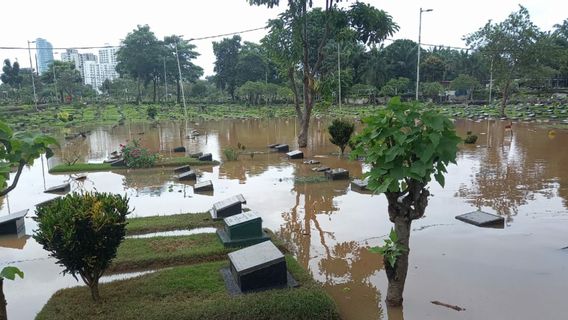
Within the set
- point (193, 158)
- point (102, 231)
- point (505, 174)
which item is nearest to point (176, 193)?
point (193, 158)

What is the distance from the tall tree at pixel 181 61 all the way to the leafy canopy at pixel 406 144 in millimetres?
65773

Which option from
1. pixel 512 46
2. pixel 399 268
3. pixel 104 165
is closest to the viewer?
pixel 399 268

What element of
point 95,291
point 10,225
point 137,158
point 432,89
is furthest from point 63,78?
point 95,291

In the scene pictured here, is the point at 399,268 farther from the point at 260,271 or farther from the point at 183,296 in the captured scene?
the point at 183,296

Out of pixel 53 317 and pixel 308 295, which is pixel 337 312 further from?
pixel 53 317

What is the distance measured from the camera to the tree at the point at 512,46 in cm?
3556

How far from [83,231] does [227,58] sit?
69.2m

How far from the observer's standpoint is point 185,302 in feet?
19.1

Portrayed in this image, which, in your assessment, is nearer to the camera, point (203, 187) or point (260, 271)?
point (260, 271)

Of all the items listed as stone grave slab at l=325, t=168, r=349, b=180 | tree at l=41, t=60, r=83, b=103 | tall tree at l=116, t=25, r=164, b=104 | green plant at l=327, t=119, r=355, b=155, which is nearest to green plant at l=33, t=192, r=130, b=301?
stone grave slab at l=325, t=168, r=349, b=180

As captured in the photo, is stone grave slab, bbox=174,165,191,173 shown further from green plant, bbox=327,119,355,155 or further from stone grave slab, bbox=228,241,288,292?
stone grave slab, bbox=228,241,288,292

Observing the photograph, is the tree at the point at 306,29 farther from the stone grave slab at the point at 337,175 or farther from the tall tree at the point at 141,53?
the tall tree at the point at 141,53

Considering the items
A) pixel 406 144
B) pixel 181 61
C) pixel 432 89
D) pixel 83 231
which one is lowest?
pixel 83 231

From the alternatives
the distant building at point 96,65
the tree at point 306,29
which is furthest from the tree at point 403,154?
the distant building at point 96,65
